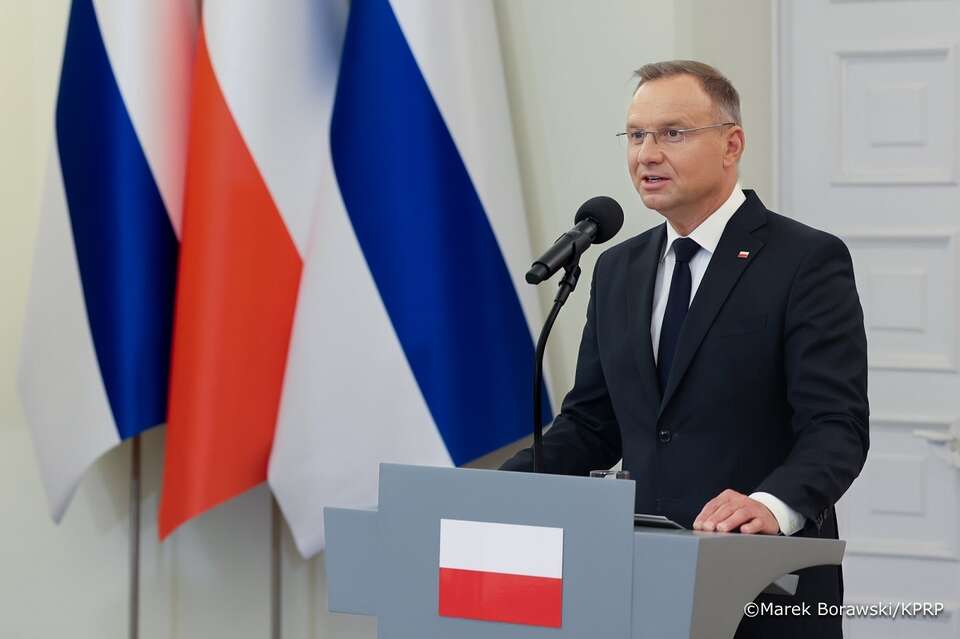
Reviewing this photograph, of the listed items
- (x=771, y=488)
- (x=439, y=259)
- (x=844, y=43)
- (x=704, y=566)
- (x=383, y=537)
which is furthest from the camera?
(x=844, y=43)

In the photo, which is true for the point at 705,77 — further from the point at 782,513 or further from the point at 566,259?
the point at 782,513

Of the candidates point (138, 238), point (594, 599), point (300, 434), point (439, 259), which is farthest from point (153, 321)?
point (594, 599)

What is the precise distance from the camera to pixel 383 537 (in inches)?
57.1

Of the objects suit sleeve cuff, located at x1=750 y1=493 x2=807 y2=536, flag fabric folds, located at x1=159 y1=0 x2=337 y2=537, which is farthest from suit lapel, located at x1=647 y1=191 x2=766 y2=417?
flag fabric folds, located at x1=159 y1=0 x2=337 y2=537

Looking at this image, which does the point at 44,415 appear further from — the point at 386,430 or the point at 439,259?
the point at 439,259

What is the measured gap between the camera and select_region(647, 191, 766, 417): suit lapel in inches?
73.4

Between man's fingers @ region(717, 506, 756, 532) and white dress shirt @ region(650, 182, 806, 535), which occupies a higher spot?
white dress shirt @ region(650, 182, 806, 535)

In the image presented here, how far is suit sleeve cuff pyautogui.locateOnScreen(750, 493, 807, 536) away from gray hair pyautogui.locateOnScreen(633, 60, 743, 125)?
0.72 metres

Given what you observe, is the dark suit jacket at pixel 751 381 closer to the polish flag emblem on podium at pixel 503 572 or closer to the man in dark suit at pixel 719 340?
the man in dark suit at pixel 719 340

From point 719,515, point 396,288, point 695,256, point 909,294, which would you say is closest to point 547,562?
point 719,515

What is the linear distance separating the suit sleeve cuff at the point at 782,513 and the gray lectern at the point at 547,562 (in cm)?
12

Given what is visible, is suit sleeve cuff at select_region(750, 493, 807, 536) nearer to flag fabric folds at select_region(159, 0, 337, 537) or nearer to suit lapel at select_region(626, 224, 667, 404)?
suit lapel at select_region(626, 224, 667, 404)

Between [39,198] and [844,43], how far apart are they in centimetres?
244

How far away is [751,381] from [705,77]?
52 centimetres
